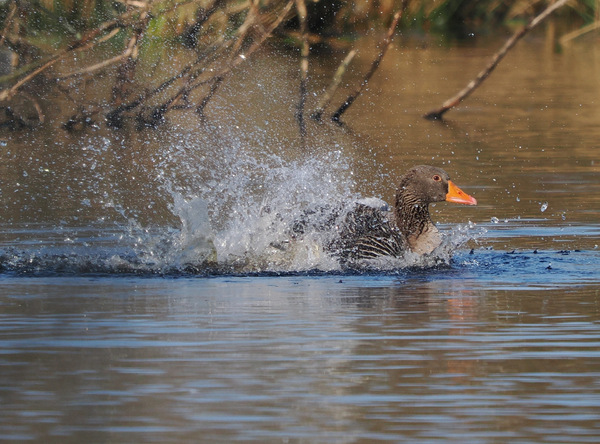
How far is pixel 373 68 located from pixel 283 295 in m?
9.47

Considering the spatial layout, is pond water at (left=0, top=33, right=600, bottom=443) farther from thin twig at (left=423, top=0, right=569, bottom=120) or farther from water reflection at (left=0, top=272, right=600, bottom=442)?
thin twig at (left=423, top=0, right=569, bottom=120)

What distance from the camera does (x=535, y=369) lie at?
6.39m

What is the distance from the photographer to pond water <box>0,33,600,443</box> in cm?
561

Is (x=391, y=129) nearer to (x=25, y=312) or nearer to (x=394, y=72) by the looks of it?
(x=394, y=72)

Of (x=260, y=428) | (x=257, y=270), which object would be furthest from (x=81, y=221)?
(x=260, y=428)

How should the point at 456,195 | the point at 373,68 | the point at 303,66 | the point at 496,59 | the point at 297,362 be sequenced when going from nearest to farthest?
the point at 297,362 → the point at 456,195 → the point at 496,59 → the point at 303,66 → the point at 373,68

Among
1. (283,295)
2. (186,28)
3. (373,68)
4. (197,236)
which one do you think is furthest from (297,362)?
(186,28)

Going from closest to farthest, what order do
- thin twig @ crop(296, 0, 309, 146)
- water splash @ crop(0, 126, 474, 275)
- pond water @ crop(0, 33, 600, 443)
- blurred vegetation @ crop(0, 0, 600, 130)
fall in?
1. pond water @ crop(0, 33, 600, 443)
2. water splash @ crop(0, 126, 474, 275)
3. thin twig @ crop(296, 0, 309, 146)
4. blurred vegetation @ crop(0, 0, 600, 130)

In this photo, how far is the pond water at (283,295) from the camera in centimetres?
561

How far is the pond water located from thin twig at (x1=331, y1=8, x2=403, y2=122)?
661mm

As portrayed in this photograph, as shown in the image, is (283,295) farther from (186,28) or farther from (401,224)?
(186,28)

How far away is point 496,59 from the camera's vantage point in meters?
16.4

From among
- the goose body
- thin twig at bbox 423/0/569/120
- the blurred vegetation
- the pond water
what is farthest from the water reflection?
thin twig at bbox 423/0/569/120

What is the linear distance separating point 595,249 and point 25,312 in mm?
4872
